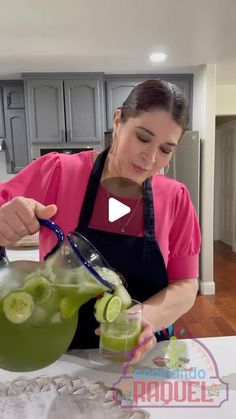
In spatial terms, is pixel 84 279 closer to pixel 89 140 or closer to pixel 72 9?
pixel 72 9

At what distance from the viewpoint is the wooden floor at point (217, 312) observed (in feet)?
7.76

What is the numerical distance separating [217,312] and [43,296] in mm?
2550

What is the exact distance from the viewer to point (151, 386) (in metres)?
0.56

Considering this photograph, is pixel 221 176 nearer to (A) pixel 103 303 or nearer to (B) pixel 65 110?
(B) pixel 65 110

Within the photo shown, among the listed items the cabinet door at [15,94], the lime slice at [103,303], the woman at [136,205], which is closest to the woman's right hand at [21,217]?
the lime slice at [103,303]

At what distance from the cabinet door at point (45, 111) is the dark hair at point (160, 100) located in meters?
2.37

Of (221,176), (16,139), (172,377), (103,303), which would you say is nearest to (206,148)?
(16,139)

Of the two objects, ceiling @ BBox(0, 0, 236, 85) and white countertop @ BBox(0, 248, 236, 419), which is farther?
ceiling @ BBox(0, 0, 236, 85)

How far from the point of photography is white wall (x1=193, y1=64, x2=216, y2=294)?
2.83 meters

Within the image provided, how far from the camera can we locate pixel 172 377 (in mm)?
583

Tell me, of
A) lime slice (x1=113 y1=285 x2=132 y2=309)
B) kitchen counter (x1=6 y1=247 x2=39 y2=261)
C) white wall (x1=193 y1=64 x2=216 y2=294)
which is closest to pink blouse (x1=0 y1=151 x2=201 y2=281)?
lime slice (x1=113 y1=285 x2=132 y2=309)

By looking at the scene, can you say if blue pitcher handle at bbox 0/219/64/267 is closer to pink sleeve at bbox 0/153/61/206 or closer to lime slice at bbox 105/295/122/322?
lime slice at bbox 105/295/122/322

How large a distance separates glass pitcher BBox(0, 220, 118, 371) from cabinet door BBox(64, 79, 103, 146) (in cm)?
266

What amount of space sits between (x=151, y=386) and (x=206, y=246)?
2532 millimetres
